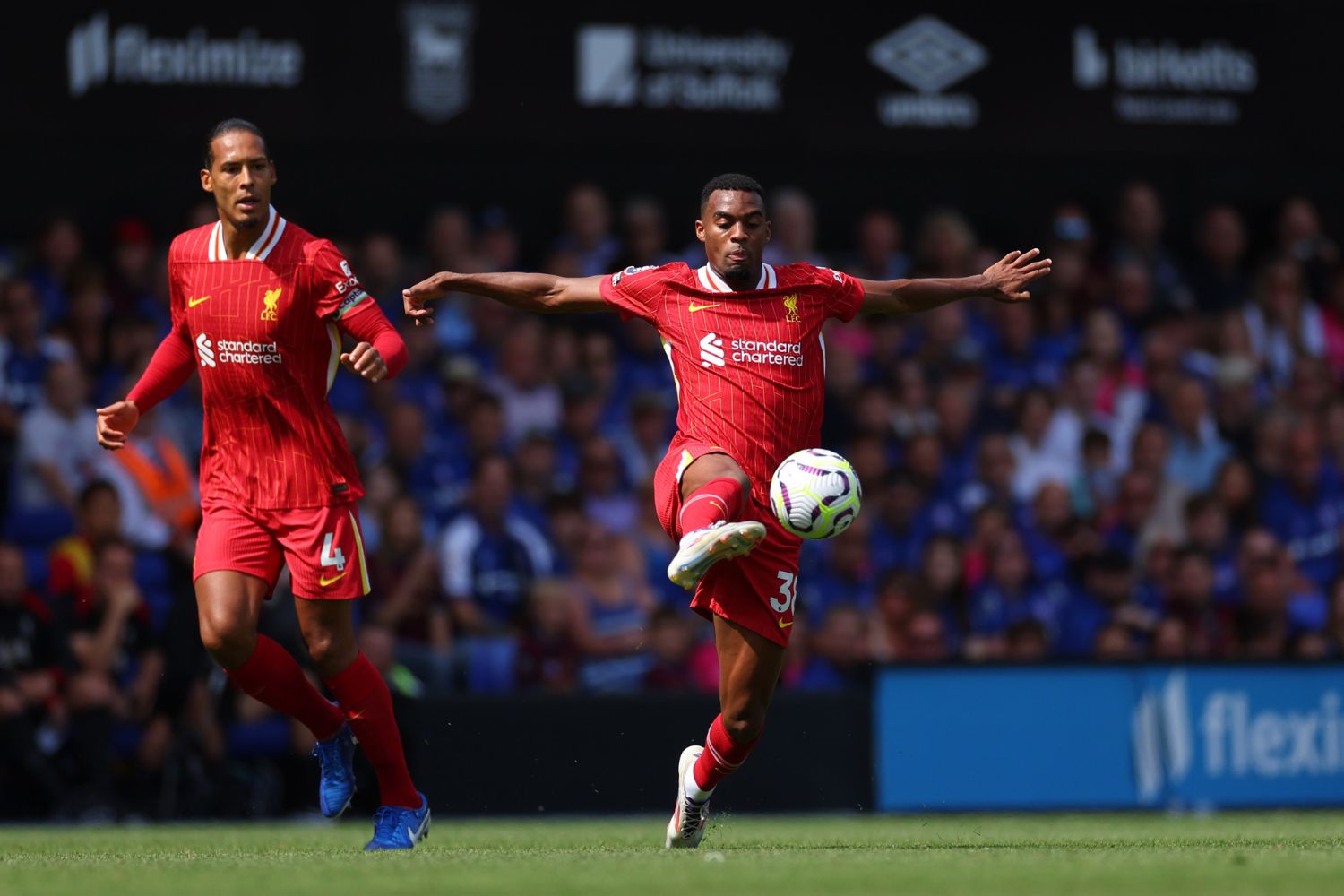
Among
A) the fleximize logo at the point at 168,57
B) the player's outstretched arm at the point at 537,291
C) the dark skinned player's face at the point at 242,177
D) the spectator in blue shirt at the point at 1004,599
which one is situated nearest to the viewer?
the dark skinned player's face at the point at 242,177

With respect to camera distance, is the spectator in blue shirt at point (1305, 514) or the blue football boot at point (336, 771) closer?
the blue football boot at point (336, 771)

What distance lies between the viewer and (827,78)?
14641mm

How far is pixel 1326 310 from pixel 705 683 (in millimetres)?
7063

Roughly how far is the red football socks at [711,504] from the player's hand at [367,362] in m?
1.21

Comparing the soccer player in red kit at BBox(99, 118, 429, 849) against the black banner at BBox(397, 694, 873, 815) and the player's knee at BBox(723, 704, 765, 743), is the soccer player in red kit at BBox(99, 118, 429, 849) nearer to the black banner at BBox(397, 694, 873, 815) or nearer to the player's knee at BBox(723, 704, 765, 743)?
the player's knee at BBox(723, 704, 765, 743)

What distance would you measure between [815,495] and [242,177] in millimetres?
2460

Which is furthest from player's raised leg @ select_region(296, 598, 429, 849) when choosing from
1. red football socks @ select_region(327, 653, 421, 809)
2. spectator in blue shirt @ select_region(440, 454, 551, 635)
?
spectator in blue shirt @ select_region(440, 454, 551, 635)

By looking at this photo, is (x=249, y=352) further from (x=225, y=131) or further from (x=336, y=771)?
(x=336, y=771)

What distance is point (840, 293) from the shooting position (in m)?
8.28

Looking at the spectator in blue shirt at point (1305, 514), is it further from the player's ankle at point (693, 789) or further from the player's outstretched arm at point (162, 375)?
the player's outstretched arm at point (162, 375)

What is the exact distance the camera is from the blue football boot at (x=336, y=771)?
8039 millimetres

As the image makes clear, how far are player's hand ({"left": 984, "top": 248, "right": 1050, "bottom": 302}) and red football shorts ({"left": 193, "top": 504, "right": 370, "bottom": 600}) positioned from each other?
A: 2.78 meters

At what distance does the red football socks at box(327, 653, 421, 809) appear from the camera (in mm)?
7984

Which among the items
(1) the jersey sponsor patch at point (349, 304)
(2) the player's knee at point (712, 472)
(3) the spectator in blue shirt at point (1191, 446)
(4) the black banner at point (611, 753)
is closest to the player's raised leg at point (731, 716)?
(2) the player's knee at point (712, 472)
